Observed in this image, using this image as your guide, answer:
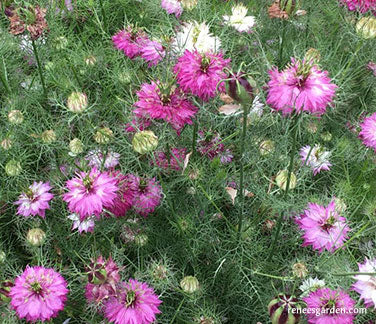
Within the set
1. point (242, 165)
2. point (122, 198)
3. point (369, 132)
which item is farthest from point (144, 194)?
point (369, 132)

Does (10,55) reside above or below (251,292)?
above

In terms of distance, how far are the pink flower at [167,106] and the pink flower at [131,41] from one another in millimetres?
402

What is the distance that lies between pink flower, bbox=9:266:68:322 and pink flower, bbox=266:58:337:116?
23.9 inches

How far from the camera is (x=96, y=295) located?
97 centimetres

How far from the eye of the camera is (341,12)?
1804mm

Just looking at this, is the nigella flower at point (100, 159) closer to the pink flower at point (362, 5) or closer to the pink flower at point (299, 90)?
the pink flower at point (299, 90)

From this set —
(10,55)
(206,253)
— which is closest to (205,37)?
(206,253)

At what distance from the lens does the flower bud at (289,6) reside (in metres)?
1.40

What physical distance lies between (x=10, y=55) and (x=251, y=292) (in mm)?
1297

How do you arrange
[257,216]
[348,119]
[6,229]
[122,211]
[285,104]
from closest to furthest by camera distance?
[285,104]
[122,211]
[257,216]
[6,229]
[348,119]

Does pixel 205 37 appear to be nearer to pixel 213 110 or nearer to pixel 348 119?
pixel 213 110

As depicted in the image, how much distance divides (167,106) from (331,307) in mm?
549

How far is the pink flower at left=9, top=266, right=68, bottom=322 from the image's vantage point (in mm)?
987

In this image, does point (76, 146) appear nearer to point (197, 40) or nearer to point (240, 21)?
point (197, 40)
